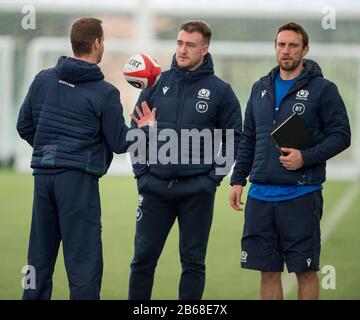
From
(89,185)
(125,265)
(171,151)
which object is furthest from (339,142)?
(125,265)

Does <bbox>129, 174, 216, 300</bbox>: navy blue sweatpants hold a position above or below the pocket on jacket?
below

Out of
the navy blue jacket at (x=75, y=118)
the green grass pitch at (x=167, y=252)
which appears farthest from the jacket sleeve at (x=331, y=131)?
the green grass pitch at (x=167, y=252)

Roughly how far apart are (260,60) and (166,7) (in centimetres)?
431

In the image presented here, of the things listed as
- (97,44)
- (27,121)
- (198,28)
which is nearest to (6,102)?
(198,28)

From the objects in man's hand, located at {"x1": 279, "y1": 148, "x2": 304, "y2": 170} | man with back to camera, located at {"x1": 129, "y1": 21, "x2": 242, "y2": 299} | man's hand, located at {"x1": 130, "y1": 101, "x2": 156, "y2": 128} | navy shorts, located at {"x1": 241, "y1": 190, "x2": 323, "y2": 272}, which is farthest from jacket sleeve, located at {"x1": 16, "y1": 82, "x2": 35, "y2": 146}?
man's hand, located at {"x1": 279, "y1": 148, "x2": 304, "y2": 170}

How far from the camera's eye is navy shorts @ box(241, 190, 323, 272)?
674 cm

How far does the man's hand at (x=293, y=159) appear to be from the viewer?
6699 millimetres

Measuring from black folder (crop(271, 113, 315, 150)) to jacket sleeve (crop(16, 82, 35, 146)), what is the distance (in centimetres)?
153

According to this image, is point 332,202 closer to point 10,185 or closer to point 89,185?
point 10,185

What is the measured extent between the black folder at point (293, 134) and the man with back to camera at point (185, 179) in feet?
1.77

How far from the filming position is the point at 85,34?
6535 millimetres

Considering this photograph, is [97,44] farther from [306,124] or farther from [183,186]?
[306,124]

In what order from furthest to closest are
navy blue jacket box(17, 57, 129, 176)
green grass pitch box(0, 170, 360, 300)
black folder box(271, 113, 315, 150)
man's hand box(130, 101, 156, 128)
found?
1. green grass pitch box(0, 170, 360, 300)
2. man's hand box(130, 101, 156, 128)
3. black folder box(271, 113, 315, 150)
4. navy blue jacket box(17, 57, 129, 176)

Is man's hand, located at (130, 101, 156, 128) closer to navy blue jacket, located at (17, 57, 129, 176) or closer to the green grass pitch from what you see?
navy blue jacket, located at (17, 57, 129, 176)
